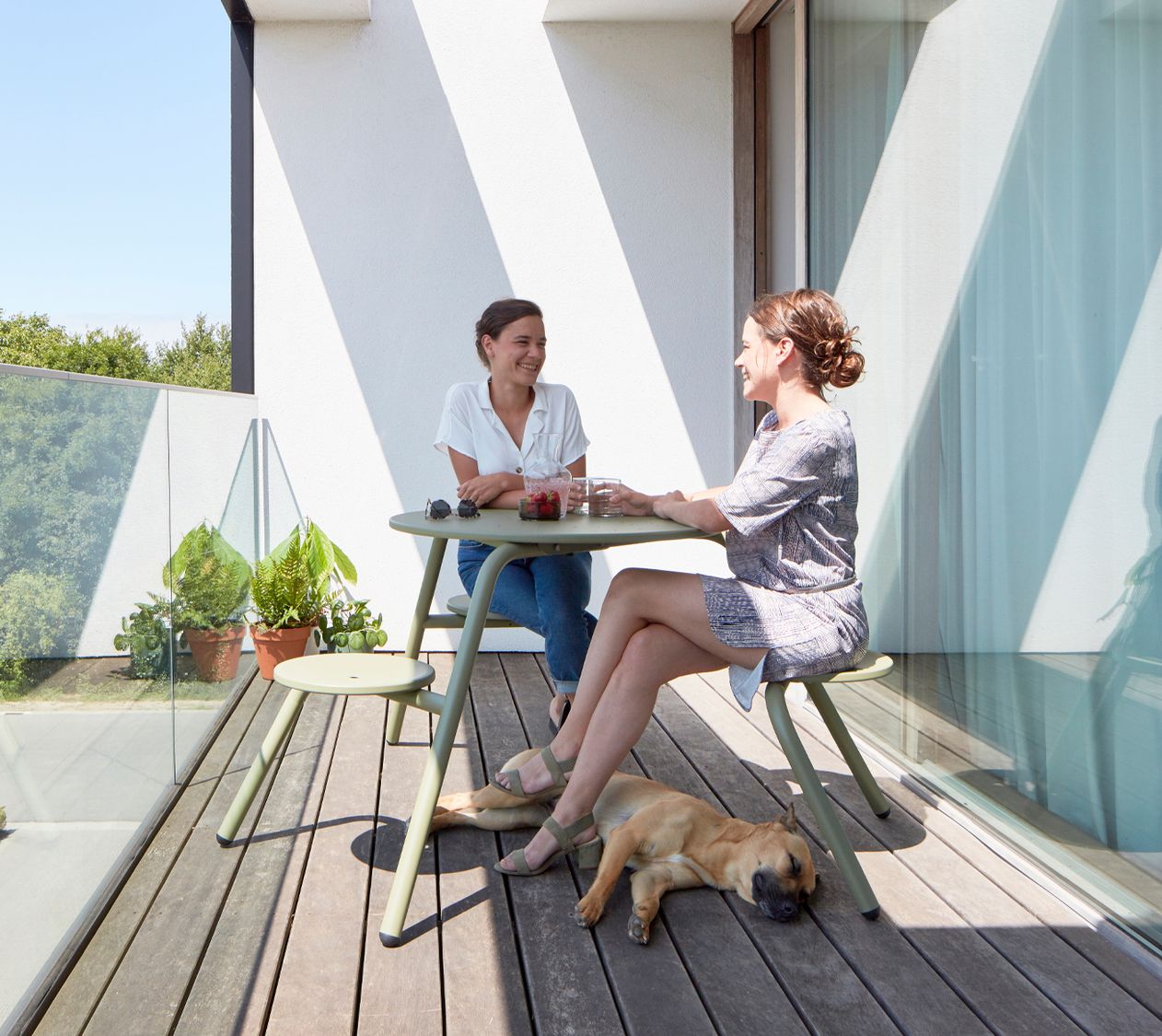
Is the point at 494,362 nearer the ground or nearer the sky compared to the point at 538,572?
nearer the sky

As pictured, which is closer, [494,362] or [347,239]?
[494,362]

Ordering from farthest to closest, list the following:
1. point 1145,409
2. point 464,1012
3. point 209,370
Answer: point 209,370 → point 1145,409 → point 464,1012

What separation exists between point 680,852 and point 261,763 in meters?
0.94

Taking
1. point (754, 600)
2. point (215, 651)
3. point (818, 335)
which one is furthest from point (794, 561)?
point (215, 651)

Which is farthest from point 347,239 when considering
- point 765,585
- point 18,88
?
point 18,88

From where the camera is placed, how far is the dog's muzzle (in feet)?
7.43

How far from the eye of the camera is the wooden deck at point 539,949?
6.34 feet

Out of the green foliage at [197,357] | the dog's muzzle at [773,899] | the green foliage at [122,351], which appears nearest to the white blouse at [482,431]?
the dog's muzzle at [773,899]

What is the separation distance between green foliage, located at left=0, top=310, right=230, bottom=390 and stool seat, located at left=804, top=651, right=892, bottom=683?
2061cm

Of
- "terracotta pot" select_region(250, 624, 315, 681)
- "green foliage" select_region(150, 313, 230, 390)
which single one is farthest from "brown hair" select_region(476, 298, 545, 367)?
"green foliage" select_region(150, 313, 230, 390)

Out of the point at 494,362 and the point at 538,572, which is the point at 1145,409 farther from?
the point at 494,362

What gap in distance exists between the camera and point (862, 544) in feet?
11.9

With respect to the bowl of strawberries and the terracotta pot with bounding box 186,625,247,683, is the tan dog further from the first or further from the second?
the terracotta pot with bounding box 186,625,247,683

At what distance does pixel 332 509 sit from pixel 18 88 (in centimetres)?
2682
